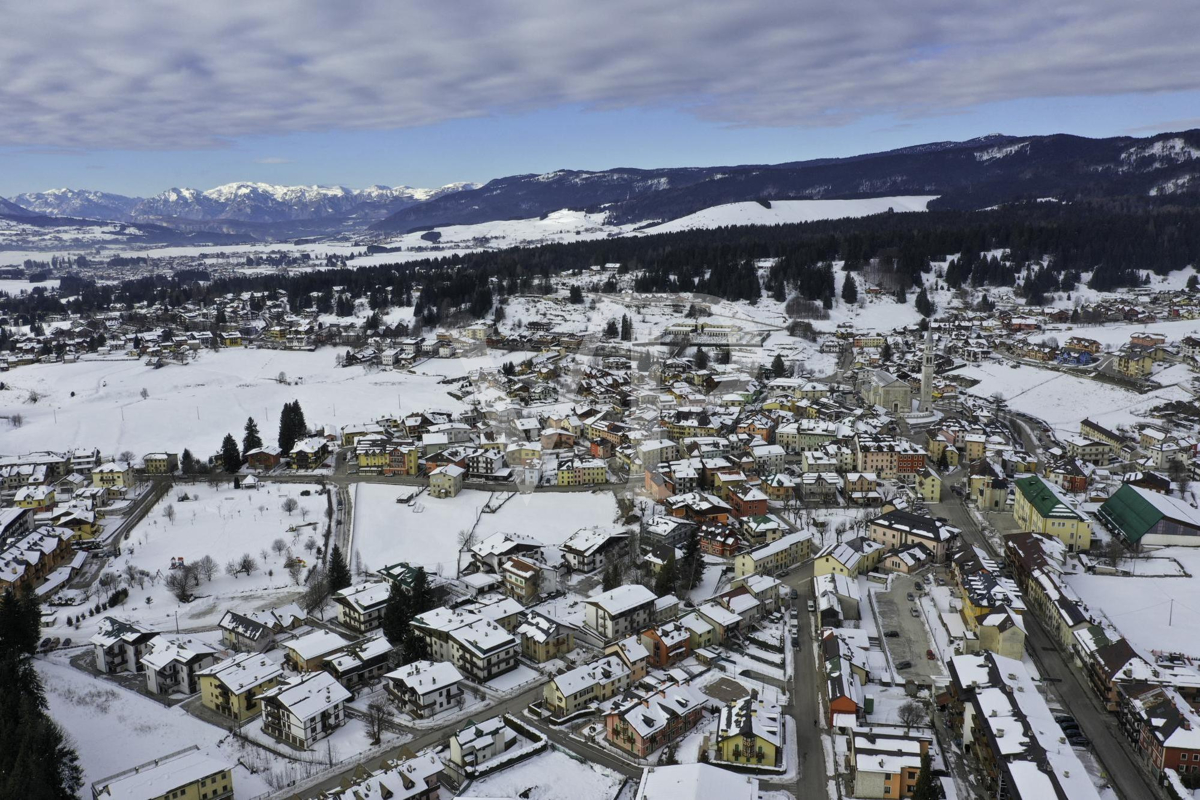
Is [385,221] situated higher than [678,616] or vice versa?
[385,221]

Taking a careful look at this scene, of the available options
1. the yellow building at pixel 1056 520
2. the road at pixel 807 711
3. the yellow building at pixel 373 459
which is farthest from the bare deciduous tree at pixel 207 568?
the yellow building at pixel 1056 520

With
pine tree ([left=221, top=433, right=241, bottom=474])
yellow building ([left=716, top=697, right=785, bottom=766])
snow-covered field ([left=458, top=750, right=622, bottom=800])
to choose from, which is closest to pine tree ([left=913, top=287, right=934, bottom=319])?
pine tree ([left=221, top=433, right=241, bottom=474])

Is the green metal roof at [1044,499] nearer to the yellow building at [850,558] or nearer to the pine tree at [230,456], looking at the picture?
the yellow building at [850,558]

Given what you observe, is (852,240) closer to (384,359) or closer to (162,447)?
(384,359)

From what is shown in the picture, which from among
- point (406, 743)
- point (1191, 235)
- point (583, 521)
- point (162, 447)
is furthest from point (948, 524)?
point (1191, 235)

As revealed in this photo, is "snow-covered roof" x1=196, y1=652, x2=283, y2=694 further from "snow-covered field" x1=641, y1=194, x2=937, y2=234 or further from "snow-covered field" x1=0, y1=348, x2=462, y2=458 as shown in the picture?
"snow-covered field" x1=641, y1=194, x2=937, y2=234
